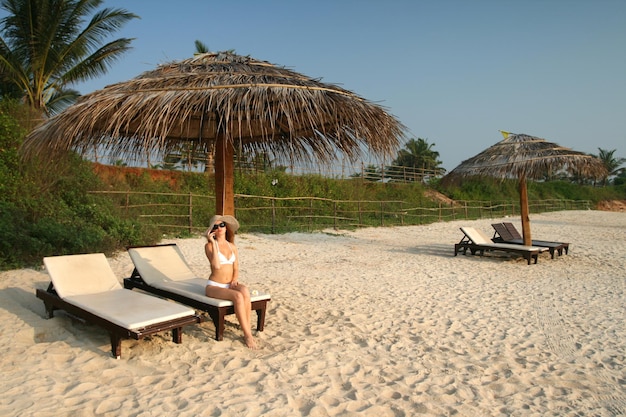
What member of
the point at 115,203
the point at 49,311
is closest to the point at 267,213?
the point at 115,203

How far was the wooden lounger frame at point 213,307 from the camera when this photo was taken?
346cm

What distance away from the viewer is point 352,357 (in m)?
3.29

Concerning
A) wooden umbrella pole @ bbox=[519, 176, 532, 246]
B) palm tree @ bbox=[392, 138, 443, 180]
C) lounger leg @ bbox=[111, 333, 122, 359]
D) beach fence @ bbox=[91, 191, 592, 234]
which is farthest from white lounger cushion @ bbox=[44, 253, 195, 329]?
palm tree @ bbox=[392, 138, 443, 180]

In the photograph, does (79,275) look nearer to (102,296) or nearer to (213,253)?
(102,296)

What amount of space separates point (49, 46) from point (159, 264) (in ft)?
29.4

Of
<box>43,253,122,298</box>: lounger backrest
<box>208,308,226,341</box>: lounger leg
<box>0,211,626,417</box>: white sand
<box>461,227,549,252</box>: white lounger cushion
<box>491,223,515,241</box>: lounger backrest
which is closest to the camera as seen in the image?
<box>0,211,626,417</box>: white sand

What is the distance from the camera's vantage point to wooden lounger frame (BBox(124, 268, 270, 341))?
346 centimetres

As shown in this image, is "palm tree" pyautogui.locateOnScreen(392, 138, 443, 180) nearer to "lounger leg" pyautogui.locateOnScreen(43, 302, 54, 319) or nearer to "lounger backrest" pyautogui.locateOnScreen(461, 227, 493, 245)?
"lounger backrest" pyautogui.locateOnScreen(461, 227, 493, 245)

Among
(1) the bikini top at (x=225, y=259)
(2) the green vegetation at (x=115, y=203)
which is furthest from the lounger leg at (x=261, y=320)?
(2) the green vegetation at (x=115, y=203)

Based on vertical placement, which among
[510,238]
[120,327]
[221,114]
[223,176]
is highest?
[221,114]

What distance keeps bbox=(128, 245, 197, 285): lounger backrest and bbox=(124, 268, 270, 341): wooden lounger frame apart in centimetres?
9

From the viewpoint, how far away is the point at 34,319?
3.82 meters

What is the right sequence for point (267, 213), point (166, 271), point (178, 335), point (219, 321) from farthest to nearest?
point (267, 213), point (166, 271), point (219, 321), point (178, 335)

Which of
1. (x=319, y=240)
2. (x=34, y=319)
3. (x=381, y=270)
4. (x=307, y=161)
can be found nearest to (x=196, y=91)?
(x=307, y=161)
